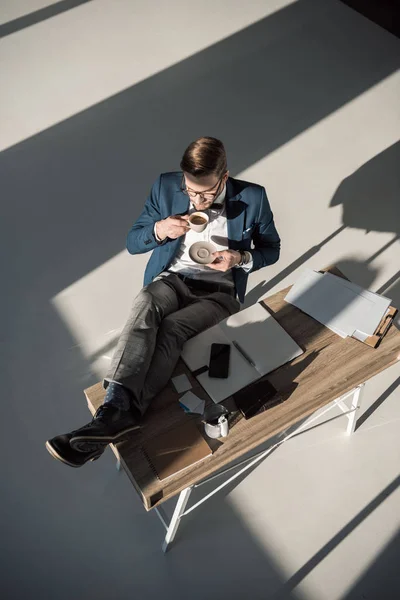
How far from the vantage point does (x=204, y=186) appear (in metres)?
1.96

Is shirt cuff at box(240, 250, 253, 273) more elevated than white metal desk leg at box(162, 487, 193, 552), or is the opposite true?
shirt cuff at box(240, 250, 253, 273)

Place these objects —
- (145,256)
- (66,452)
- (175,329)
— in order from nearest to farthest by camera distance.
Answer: (66,452) < (175,329) < (145,256)

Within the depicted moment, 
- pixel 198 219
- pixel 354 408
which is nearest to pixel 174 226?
pixel 198 219

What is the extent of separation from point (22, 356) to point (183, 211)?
1128 millimetres

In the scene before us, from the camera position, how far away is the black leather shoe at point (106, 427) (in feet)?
5.65

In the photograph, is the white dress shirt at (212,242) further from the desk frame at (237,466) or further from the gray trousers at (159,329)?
the desk frame at (237,466)

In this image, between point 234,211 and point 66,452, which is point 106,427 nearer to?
point 66,452

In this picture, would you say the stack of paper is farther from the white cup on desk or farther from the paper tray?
the white cup on desk

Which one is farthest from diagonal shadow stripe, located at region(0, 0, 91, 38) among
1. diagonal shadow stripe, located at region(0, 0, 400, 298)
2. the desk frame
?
the desk frame

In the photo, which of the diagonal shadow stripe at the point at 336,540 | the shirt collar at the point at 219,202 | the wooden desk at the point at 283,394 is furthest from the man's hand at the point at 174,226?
the diagonal shadow stripe at the point at 336,540

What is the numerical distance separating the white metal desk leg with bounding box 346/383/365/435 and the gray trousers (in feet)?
2.06

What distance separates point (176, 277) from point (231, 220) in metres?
0.33

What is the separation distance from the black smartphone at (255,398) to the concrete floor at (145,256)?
673 mm

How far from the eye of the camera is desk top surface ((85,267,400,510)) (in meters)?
1.76
